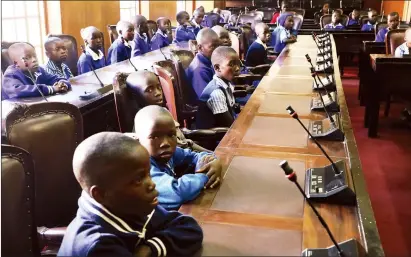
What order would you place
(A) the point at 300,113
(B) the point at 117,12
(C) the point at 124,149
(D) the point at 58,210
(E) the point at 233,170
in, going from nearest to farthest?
(C) the point at 124,149 < (E) the point at 233,170 < (D) the point at 58,210 < (A) the point at 300,113 < (B) the point at 117,12

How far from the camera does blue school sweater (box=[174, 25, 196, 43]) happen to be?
21.4ft

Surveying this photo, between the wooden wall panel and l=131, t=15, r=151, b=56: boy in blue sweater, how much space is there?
58 cm

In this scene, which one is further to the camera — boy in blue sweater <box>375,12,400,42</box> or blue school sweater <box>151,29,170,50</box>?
boy in blue sweater <box>375,12,400,42</box>

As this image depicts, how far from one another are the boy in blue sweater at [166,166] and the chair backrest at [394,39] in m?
4.19

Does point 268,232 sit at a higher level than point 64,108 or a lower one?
lower

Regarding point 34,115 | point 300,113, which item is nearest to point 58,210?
point 34,115

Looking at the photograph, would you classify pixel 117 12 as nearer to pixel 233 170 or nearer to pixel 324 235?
pixel 233 170

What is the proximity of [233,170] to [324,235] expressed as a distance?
0.50 m

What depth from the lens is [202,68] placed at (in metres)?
3.18

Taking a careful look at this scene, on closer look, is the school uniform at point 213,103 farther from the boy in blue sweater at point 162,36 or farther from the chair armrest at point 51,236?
the boy in blue sweater at point 162,36

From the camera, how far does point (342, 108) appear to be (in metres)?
2.39

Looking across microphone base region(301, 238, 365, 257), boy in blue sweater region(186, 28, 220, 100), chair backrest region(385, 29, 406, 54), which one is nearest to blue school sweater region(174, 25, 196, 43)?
chair backrest region(385, 29, 406, 54)

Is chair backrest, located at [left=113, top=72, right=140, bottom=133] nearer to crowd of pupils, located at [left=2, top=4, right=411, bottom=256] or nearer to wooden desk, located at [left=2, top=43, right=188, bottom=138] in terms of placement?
crowd of pupils, located at [left=2, top=4, right=411, bottom=256]

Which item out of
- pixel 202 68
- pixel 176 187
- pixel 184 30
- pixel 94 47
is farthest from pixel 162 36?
pixel 176 187
